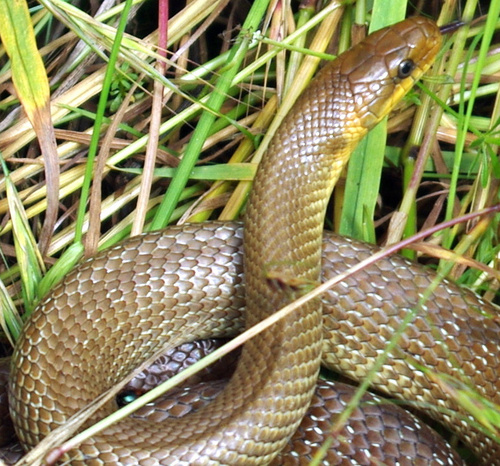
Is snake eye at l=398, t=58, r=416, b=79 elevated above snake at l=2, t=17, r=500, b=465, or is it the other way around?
snake eye at l=398, t=58, r=416, b=79

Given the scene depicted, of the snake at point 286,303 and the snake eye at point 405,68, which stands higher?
the snake eye at point 405,68

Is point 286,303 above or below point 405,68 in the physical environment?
below

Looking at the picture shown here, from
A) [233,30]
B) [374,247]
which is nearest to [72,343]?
[374,247]

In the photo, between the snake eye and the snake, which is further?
the snake eye

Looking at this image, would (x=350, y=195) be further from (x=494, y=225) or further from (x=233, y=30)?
(x=233, y=30)

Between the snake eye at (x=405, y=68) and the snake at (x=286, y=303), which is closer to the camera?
the snake at (x=286, y=303)

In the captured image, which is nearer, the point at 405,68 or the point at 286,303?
the point at 286,303
